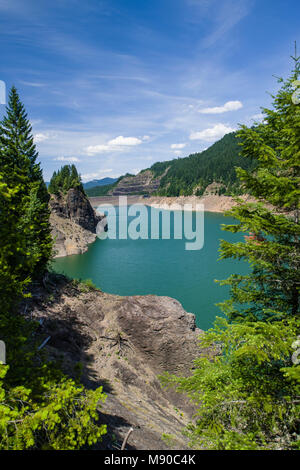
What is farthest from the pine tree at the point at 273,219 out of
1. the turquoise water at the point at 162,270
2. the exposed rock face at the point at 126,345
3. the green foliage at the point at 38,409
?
the turquoise water at the point at 162,270

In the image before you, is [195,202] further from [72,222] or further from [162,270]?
[162,270]

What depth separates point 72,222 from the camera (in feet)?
244

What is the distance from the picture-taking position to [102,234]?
283 feet

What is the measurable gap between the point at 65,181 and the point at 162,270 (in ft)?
160

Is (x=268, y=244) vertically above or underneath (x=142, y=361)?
above

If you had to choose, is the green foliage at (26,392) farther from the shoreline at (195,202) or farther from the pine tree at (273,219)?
the shoreline at (195,202)

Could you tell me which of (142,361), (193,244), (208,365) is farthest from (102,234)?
(208,365)

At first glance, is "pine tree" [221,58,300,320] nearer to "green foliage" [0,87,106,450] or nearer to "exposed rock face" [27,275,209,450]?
"green foliage" [0,87,106,450]

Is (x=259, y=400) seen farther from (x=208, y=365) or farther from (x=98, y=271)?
(x=98, y=271)

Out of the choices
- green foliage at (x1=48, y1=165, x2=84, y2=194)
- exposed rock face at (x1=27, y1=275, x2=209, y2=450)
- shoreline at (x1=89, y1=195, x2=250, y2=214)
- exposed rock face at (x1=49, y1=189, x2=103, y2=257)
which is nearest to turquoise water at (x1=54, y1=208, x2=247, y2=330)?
exposed rock face at (x1=49, y1=189, x2=103, y2=257)

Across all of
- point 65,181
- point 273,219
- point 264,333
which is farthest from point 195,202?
point 264,333

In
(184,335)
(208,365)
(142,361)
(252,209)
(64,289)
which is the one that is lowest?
(142,361)

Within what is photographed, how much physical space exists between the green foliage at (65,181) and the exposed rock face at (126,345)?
5622 cm

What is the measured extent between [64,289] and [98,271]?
81.5 ft
